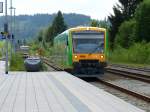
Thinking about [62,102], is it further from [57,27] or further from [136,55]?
[57,27]

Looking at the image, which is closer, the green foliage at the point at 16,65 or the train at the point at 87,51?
the train at the point at 87,51

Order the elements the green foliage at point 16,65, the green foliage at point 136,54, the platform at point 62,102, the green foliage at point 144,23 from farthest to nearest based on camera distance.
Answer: the green foliage at point 144,23 → the green foliage at point 136,54 → the green foliage at point 16,65 → the platform at point 62,102

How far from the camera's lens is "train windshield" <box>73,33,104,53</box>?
3061cm

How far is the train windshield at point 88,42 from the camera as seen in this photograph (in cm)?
3061

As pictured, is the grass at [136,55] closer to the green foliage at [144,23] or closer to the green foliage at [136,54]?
the green foliage at [136,54]

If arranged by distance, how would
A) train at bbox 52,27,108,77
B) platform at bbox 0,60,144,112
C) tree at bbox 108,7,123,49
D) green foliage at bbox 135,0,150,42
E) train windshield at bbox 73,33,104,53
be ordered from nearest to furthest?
platform at bbox 0,60,144,112 → train at bbox 52,27,108,77 → train windshield at bbox 73,33,104,53 → green foliage at bbox 135,0,150,42 → tree at bbox 108,7,123,49

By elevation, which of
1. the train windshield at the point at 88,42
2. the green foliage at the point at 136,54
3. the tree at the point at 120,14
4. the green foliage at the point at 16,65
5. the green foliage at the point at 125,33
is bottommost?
the green foliage at the point at 16,65

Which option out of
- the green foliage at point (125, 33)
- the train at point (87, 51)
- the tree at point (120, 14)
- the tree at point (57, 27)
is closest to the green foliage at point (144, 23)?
the green foliage at point (125, 33)

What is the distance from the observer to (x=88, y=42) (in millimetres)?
30812

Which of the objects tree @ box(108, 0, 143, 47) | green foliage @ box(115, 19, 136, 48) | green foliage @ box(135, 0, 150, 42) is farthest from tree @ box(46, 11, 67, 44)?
green foliage @ box(135, 0, 150, 42)

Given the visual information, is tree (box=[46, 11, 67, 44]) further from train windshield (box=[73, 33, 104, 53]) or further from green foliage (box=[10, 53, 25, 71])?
train windshield (box=[73, 33, 104, 53])

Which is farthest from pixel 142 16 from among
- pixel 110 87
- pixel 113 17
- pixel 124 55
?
pixel 110 87

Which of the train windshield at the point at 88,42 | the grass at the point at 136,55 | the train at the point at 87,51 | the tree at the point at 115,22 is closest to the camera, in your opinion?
the train at the point at 87,51

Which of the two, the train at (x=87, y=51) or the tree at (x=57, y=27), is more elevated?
the tree at (x=57, y=27)
